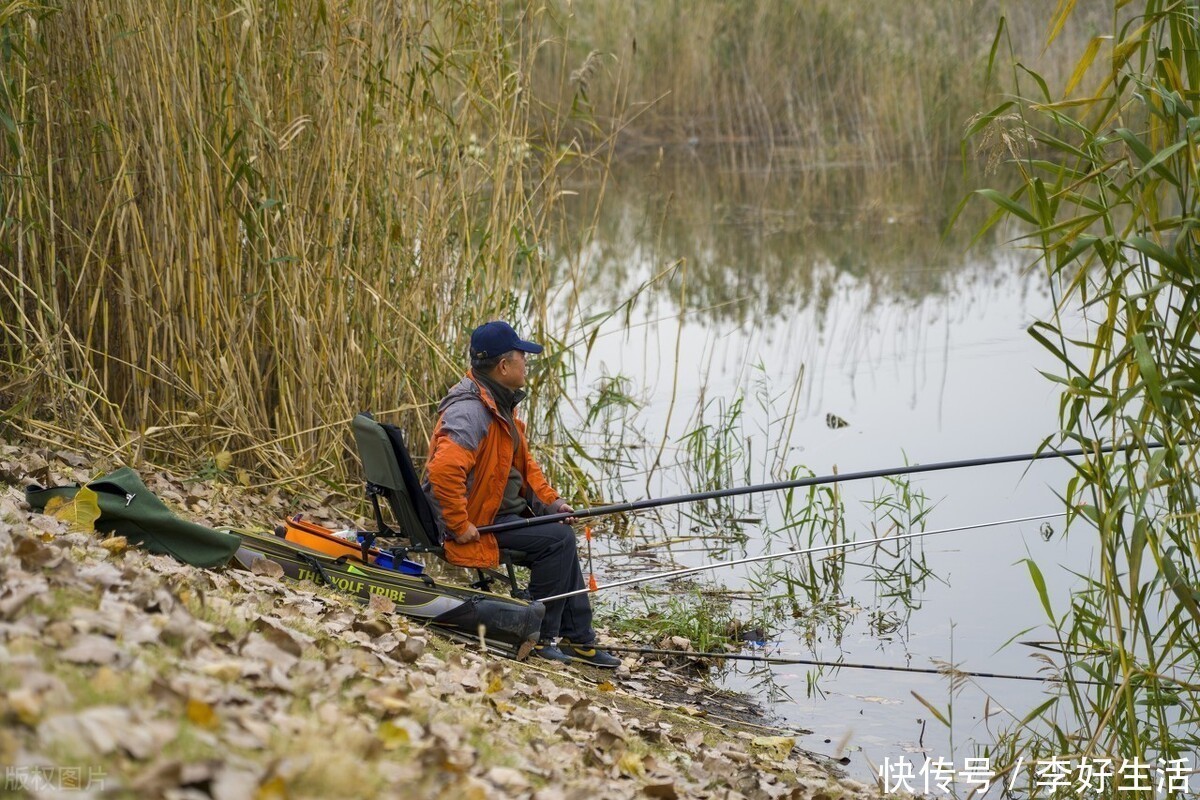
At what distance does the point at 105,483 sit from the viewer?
167 inches

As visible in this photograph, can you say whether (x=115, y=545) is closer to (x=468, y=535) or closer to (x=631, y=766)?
(x=468, y=535)

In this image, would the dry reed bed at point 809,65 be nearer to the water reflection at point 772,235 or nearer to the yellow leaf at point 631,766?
the water reflection at point 772,235

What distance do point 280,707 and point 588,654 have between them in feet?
8.41

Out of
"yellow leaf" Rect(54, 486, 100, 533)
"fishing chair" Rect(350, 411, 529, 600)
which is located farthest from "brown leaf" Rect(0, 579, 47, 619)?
"fishing chair" Rect(350, 411, 529, 600)

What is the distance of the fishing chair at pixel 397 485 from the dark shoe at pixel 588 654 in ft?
0.87

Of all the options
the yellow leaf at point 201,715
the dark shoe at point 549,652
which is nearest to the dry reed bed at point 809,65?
the dark shoe at point 549,652

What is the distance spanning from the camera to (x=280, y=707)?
2676mm

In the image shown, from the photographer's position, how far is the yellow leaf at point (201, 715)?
238cm

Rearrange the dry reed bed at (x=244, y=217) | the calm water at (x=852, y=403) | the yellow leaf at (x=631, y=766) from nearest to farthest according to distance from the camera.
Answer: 1. the yellow leaf at (x=631, y=766)
2. the calm water at (x=852, y=403)
3. the dry reed bed at (x=244, y=217)

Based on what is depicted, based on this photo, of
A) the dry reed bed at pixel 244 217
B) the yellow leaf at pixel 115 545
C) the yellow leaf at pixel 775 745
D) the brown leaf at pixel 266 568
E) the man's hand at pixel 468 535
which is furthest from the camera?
the dry reed bed at pixel 244 217

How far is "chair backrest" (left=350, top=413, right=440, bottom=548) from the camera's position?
4738mm

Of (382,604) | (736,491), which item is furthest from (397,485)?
(736,491)

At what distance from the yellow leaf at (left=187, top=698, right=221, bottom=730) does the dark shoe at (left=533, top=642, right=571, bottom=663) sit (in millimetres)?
2570

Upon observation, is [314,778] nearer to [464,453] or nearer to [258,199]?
[464,453]
